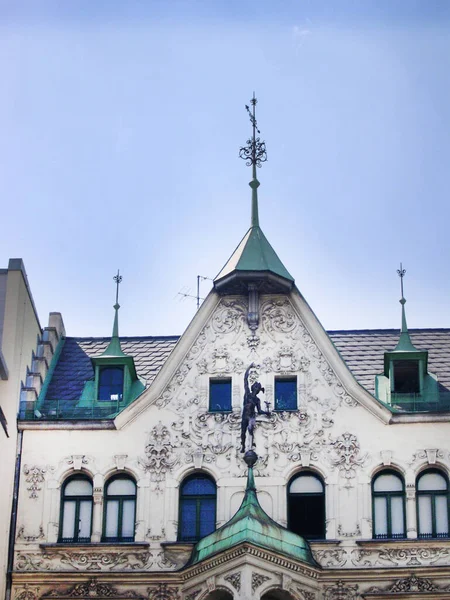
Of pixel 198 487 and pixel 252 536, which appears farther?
pixel 198 487

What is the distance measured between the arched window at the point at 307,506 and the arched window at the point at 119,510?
358 cm

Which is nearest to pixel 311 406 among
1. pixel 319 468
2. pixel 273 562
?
pixel 319 468

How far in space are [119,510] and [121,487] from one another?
55 centimetres

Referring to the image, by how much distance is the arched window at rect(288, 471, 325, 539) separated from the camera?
36688 mm

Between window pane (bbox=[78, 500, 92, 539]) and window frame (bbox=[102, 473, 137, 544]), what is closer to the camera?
window frame (bbox=[102, 473, 137, 544])

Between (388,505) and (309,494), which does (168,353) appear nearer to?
(309,494)

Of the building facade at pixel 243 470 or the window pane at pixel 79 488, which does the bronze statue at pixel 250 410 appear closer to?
the building facade at pixel 243 470

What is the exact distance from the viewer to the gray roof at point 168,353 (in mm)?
40219

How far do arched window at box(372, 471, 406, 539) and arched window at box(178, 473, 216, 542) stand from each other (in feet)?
→ 11.9

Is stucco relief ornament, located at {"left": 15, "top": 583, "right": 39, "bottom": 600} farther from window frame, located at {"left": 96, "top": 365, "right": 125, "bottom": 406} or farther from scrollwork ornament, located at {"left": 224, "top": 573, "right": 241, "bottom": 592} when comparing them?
window frame, located at {"left": 96, "top": 365, "right": 125, "bottom": 406}

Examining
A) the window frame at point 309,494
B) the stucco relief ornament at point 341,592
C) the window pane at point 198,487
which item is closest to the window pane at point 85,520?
the window pane at point 198,487

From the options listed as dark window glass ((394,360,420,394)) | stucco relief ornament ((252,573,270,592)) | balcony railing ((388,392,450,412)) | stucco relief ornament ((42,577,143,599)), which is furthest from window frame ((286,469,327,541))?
stucco relief ornament ((42,577,143,599))

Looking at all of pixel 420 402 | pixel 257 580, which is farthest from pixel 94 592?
pixel 420 402

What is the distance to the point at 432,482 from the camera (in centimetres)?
3706
